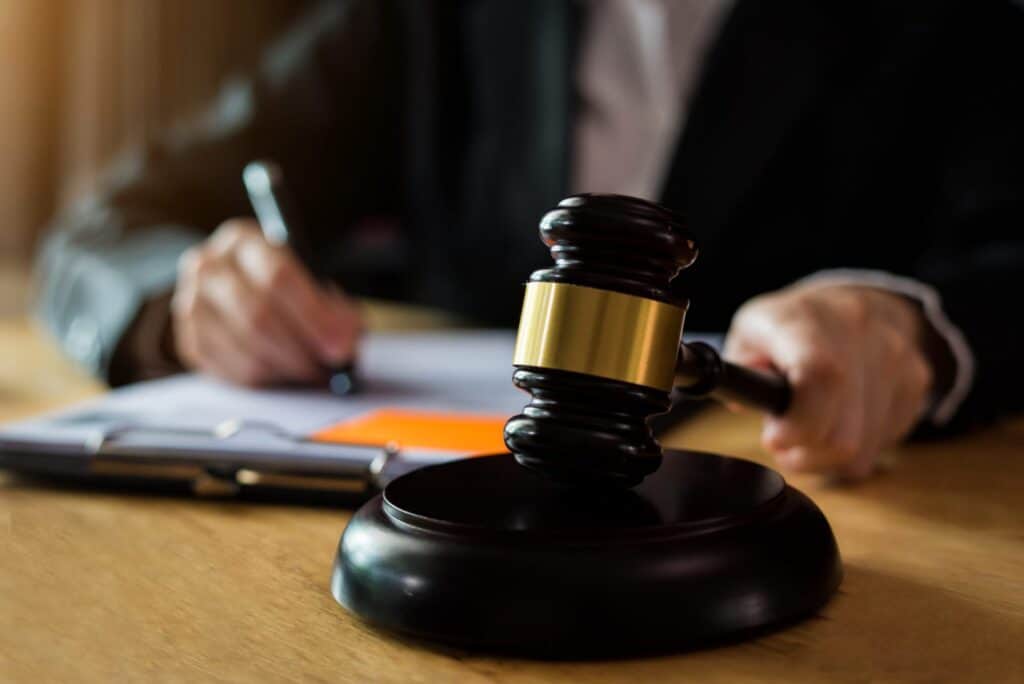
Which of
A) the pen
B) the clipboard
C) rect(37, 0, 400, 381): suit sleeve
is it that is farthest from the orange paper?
rect(37, 0, 400, 381): suit sleeve

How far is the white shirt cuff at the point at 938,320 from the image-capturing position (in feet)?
2.39

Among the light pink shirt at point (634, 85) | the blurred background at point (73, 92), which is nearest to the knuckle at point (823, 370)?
the light pink shirt at point (634, 85)

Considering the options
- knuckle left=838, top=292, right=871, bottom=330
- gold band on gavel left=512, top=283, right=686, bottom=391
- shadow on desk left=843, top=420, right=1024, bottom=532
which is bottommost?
shadow on desk left=843, top=420, right=1024, bottom=532

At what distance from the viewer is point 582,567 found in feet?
1.11

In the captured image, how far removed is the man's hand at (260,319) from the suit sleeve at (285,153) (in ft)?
1.14

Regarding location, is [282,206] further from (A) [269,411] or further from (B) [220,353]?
(A) [269,411]

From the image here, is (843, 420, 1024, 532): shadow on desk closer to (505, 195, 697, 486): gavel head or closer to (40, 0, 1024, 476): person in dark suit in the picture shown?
(40, 0, 1024, 476): person in dark suit

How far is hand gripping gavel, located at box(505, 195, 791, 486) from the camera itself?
37cm

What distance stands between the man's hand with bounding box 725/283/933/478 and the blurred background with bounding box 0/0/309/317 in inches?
75.9

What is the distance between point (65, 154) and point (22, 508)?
7.42 ft

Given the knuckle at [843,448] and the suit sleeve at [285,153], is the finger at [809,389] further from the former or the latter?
the suit sleeve at [285,153]

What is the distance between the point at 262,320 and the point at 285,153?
841 mm

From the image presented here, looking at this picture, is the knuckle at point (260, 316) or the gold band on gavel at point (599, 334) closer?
the gold band on gavel at point (599, 334)

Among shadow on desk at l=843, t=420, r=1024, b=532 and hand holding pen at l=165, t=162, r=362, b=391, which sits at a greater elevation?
shadow on desk at l=843, t=420, r=1024, b=532
